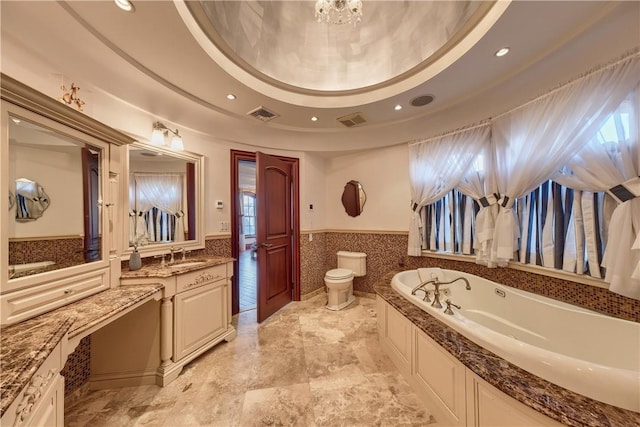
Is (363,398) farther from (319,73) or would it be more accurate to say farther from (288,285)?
(319,73)

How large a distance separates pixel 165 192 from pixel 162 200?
0.09 m

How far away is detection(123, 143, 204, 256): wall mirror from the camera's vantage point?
6.15ft

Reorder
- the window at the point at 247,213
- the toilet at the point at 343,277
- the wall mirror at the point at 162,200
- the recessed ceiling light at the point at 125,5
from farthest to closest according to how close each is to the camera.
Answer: the window at the point at 247,213 < the toilet at the point at 343,277 < the wall mirror at the point at 162,200 < the recessed ceiling light at the point at 125,5

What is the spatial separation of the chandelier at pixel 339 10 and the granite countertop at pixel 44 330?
235cm

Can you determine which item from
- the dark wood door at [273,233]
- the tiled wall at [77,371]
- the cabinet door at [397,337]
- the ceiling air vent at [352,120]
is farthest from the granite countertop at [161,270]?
the ceiling air vent at [352,120]

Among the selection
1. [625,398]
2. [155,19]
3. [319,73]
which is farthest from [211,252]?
[625,398]

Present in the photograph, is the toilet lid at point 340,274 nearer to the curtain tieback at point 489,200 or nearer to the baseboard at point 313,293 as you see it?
the baseboard at point 313,293

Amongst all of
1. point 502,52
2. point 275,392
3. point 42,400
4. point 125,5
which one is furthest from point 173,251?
point 502,52

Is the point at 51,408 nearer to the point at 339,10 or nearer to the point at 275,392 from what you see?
the point at 275,392

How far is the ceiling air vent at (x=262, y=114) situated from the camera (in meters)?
2.24

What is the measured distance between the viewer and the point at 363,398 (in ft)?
4.82

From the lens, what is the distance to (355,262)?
10.2ft

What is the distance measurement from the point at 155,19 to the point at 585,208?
3.12m

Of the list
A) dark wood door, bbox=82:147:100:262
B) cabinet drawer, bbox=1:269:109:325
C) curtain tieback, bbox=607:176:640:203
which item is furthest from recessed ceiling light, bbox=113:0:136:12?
curtain tieback, bbox=607:176:640:203
